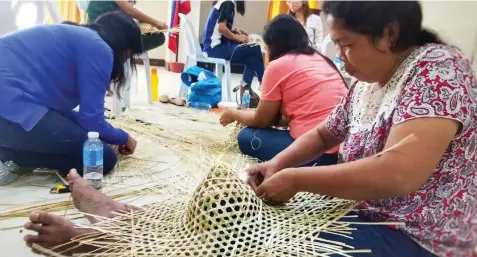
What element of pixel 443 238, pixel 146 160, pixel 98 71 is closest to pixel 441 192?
pixel 443 238

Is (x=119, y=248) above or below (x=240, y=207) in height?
below

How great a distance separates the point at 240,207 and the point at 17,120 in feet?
3.64

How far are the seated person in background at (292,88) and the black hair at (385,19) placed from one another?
104 cm

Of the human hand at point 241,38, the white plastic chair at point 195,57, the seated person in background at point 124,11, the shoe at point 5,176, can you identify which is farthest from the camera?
the white plastic chair at point 195,57

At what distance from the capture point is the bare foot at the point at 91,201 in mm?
1232

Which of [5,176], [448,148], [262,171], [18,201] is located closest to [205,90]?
[5,176]

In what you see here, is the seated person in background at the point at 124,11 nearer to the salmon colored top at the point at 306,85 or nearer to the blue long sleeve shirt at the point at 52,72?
the blue long sleeve shirt at the point at 52,72

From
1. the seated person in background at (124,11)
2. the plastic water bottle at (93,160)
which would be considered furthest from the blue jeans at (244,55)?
the plastic water bottle at (93,160)

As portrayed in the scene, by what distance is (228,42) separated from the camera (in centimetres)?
434

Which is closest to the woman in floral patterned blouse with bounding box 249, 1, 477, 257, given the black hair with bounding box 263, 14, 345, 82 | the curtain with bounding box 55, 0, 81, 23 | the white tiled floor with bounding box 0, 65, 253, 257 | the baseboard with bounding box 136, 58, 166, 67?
the white tiled floor with bounding box 0, 65, 253, 257

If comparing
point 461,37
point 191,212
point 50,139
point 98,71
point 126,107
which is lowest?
point 126,107

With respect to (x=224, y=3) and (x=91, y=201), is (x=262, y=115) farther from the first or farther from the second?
(x=224, y=3)

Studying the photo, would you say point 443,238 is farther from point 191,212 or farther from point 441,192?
point 191,212

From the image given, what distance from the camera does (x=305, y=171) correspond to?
94cm
